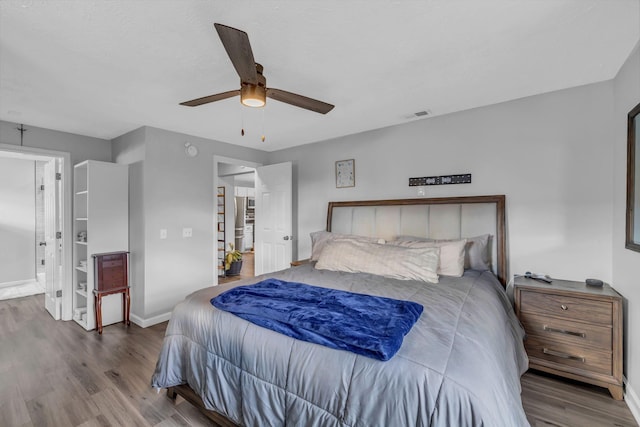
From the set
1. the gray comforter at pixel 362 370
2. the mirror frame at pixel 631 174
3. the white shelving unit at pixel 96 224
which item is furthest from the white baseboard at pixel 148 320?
the mirror frame at pixel 631 174

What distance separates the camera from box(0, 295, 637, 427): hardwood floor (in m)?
1.94

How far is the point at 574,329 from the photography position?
223 cm

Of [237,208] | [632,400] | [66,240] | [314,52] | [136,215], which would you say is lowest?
[632,400]

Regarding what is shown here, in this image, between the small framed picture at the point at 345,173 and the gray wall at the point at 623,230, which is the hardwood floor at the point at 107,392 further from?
the small framed picture at the point at 345,173

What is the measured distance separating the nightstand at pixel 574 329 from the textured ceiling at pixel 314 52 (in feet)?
5.63

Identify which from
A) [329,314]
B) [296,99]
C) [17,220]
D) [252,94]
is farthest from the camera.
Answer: [17,220]

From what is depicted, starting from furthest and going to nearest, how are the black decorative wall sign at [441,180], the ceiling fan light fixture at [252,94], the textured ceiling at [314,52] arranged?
the black decorative wall sign at [441,180] → the ceiling fan light fixture at [252,94] → the textured ceiling at [314,52]

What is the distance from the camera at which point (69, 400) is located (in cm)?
214

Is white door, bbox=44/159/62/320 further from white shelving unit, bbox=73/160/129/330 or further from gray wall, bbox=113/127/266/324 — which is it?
gray wall, bbox=113/127/266/324

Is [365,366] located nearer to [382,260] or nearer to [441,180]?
[382,260]

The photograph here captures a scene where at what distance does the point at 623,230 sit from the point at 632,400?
1.16 metres

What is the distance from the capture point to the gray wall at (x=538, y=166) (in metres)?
2.45

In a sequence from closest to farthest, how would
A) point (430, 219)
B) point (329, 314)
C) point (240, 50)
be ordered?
point (240, 50), point (329, 314), point (430, 219)

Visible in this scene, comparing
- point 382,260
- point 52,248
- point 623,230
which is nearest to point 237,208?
point 52,248
